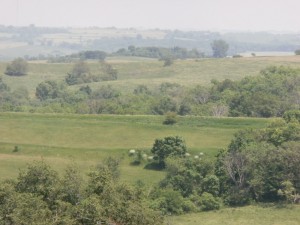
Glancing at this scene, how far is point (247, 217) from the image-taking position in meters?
48.3

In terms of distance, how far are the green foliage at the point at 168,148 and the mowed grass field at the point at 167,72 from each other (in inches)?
3042

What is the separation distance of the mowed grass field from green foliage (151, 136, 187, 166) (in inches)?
3042

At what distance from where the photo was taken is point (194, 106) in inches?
3799

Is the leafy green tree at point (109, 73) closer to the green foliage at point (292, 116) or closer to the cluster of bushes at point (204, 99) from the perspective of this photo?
the cluster of bushes at point (204, 99)

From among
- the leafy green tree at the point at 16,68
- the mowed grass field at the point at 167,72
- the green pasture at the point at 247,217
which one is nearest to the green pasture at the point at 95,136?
the green pasture at the point at 247,217

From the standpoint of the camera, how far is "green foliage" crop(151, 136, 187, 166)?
63.6 meters

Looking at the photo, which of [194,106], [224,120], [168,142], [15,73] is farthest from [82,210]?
[15,73]

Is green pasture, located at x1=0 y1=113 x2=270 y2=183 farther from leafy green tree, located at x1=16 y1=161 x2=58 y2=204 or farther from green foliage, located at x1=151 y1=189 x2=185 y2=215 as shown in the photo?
leafy green tree, located at x1=16 y1=161 x2=58 y2=204

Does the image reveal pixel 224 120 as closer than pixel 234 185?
No

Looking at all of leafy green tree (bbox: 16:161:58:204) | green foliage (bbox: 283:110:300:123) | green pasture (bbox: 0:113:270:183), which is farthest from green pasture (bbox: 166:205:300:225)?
green foliage (bbox: 283:110:300:123)

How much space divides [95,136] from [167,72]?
86915mm

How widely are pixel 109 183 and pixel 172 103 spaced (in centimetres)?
6549

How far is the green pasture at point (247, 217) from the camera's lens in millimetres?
46812

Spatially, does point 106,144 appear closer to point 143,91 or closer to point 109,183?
point 109,183
